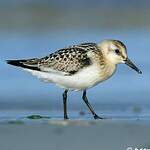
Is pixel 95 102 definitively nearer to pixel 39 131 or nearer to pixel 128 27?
pixel 39 131

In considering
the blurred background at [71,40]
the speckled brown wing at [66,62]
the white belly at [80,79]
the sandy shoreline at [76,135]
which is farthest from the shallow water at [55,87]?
the sandy shoreline at [76,135]

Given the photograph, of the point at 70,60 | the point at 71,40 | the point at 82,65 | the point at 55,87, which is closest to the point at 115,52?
the point at 82,65

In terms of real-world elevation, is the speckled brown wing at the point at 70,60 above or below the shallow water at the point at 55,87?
above

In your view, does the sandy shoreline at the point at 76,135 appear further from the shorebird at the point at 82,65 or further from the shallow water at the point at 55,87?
the shallow water at the point at 55,87

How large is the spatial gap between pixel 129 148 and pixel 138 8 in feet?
63.2

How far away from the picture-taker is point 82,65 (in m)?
13.5

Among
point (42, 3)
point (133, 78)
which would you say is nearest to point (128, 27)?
point (42, 3)

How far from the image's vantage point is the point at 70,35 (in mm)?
24406

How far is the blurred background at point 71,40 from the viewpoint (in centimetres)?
1532

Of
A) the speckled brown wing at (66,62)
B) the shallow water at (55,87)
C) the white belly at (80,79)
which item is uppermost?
the speckled brown wing at (66,62)

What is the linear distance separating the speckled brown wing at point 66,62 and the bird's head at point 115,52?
157 millimetres

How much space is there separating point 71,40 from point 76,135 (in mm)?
11977

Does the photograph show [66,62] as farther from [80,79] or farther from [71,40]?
[71,40]

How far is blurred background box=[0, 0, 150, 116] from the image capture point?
50.3 feet
